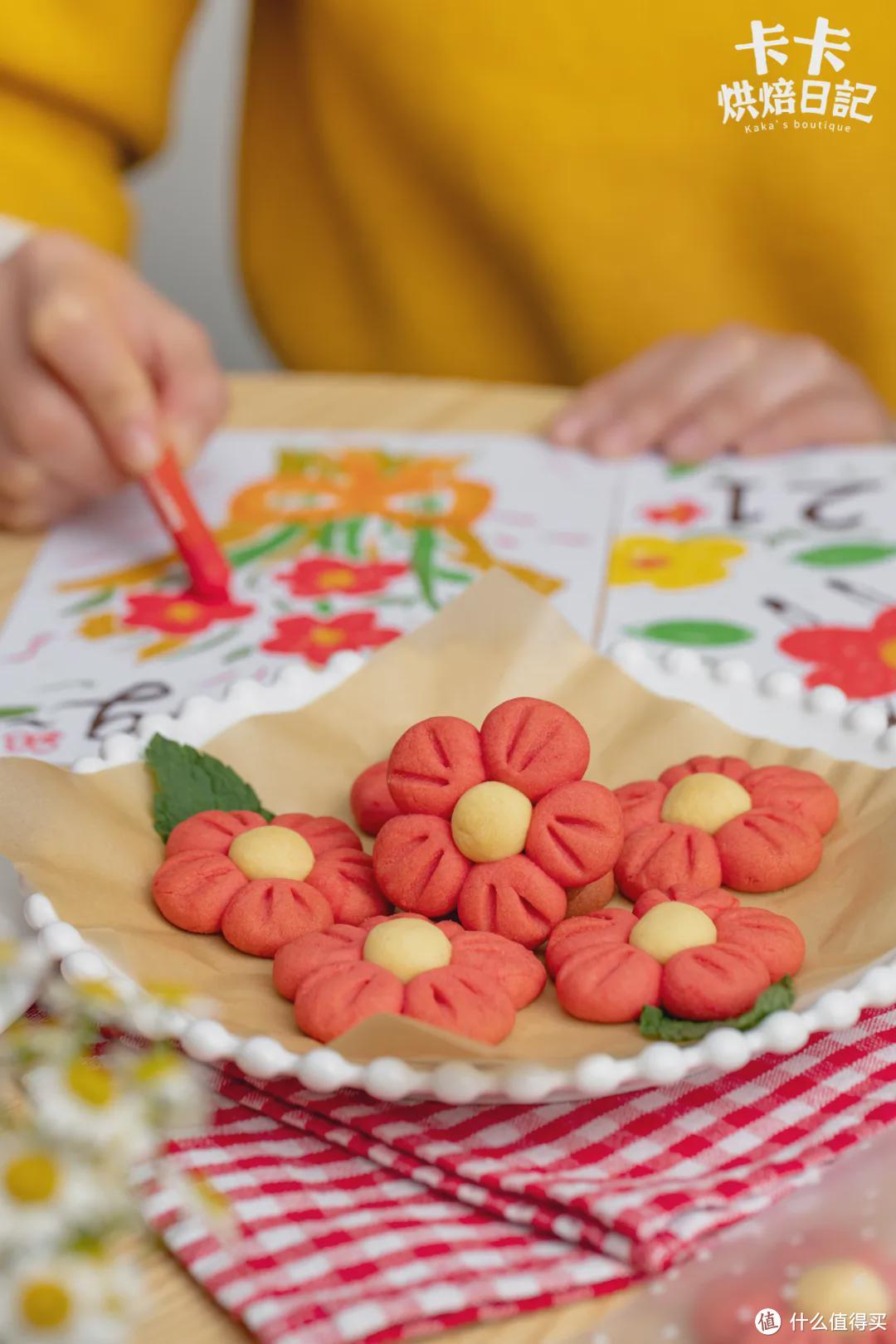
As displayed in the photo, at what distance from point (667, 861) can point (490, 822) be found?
0.07 metres

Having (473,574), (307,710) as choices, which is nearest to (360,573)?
(473,574)

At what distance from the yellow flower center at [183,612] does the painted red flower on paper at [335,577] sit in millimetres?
62

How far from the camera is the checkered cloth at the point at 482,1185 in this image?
0.43 meters

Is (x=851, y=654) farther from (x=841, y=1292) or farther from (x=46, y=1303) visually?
(x=46, y=1303)

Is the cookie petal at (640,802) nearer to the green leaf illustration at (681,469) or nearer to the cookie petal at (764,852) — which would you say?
the cookie petal at (764,852)

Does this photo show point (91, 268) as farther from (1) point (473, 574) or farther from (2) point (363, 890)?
(2) point (363, 890)

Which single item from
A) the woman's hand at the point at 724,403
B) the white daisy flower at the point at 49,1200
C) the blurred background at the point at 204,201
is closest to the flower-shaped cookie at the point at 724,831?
the white daisy flower at the point at 49,1200

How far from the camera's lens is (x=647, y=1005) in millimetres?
484

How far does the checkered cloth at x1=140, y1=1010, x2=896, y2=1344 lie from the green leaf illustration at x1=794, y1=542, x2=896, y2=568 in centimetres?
47

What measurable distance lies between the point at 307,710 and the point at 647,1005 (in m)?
0.27

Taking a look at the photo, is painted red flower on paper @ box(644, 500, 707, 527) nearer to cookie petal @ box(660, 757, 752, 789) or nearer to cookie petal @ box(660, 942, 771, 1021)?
cookie petal @ box(660, 757, 752, 789)

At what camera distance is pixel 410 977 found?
49 cm

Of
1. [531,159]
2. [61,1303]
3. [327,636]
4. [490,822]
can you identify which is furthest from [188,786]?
[531,159]

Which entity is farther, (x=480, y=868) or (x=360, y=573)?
(x=360, y=573)
